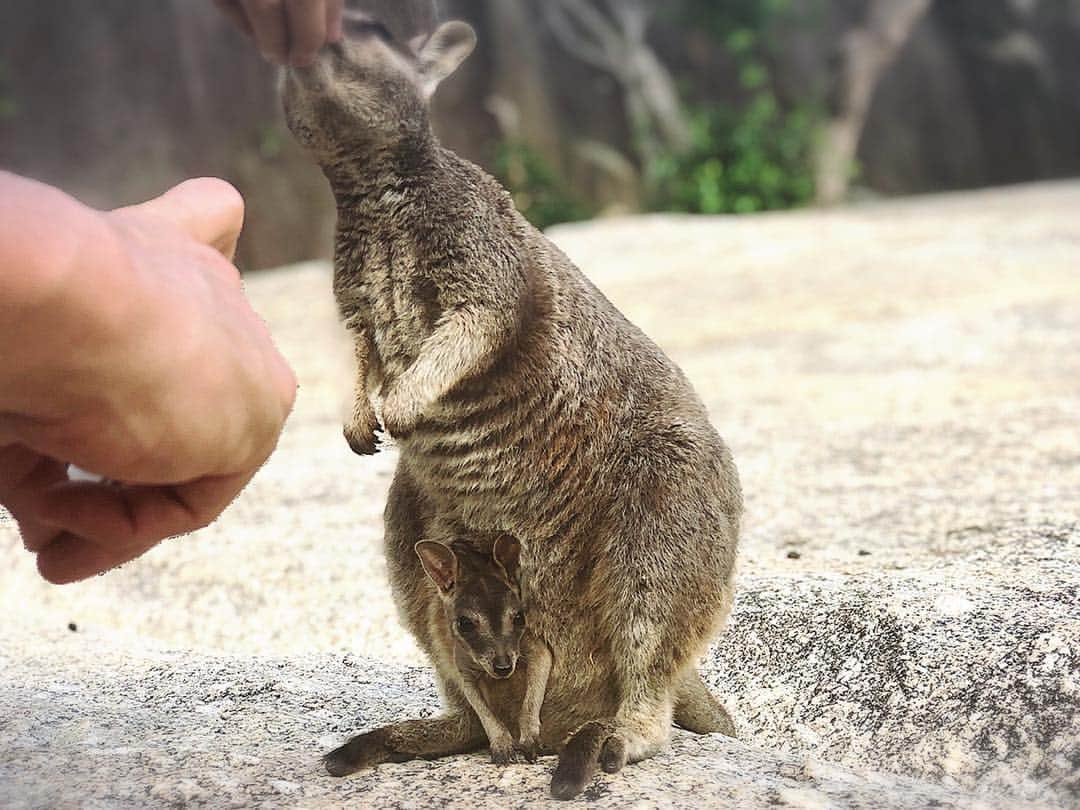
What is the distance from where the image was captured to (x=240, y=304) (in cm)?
159

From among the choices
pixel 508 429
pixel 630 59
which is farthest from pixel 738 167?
pixel 508 429

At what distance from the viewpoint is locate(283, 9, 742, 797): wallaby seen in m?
2.46

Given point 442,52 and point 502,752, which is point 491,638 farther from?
point 442,52

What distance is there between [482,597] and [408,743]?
1.13 ft

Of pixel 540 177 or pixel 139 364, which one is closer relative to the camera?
pixel 139 364

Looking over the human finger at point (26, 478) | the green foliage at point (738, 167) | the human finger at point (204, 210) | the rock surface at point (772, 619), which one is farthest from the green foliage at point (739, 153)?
the human finger at point (26, 478)

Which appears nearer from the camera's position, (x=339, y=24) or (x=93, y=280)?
(x=93, y=280)

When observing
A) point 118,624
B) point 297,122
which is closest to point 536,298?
point 297,122

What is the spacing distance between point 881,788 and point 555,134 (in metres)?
12.2

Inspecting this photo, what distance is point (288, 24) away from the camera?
204 cm

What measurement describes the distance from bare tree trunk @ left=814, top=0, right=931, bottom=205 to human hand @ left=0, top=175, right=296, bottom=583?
42.0ft

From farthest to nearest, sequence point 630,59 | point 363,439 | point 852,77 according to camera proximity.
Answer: point 630,59
point 852,77
point 363,439

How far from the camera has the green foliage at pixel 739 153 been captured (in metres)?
13.5

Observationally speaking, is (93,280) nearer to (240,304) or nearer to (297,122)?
(240,304)
